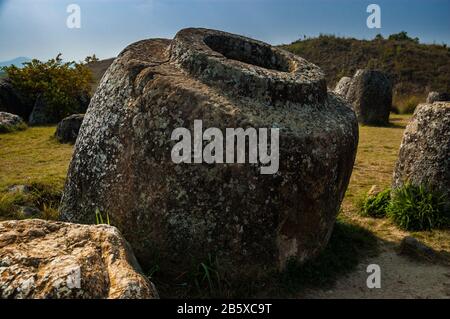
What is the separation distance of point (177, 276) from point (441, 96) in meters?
19.7

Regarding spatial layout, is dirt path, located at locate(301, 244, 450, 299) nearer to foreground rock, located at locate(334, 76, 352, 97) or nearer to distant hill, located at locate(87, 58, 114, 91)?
foreground rock, located at locate(334, 76, 352, 97)

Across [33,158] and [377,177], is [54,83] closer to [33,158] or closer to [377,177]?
[33,158]

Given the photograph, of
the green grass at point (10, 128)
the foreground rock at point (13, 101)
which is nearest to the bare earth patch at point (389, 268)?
the green grass at point (10, 128)

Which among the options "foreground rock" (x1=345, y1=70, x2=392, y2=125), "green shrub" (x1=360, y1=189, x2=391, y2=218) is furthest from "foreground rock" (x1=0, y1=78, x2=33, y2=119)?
"green shrub" (x1=360, y1=189, x2=391, y2=218)

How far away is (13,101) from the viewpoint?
66.4 ft

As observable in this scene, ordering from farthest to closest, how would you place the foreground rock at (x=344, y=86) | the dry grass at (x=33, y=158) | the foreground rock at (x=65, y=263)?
the foreground rock at (x=344, y=86)
the dry grass at (x=33, y=158)
the foreground rock at (x=65, y=263)

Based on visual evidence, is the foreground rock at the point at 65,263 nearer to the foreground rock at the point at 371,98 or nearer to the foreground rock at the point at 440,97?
the foreground rock at the point at 371,98

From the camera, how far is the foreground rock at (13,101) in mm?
19938

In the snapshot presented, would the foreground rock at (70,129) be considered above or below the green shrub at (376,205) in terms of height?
above

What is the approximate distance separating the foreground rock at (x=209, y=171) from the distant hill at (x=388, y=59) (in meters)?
36.6

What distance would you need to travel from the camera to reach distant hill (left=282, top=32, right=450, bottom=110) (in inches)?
1695

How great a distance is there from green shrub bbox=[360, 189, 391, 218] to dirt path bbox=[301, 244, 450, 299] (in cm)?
160
